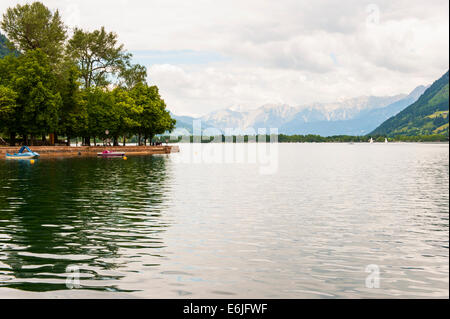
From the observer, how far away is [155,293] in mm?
15531

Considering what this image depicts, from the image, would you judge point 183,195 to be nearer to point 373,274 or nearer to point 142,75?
point 373,274

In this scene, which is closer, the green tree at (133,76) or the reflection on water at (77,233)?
the reflection on water at (77,233)

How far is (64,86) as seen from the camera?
131 m

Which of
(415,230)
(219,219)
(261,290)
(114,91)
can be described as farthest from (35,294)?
(114,91)

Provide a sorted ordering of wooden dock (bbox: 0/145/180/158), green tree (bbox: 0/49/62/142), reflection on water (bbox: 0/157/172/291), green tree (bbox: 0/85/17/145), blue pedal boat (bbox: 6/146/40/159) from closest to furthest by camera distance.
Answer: reflection on water (bbox: 0/157/172/291) < green tree (bbox: 0/85/17/145) < blue pedal boat (bbox: 6/146/40/159) < green tree (bbox: 0/49/62/142) < wooden dock (bbox: 0/145/180/158)

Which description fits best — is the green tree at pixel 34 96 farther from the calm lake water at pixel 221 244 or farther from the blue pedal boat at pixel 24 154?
the calm lake water at pixel 221 244

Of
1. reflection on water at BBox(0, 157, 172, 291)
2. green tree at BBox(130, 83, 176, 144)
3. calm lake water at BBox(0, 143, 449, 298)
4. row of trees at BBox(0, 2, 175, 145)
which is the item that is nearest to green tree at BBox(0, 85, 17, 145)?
row of trees at BBox(0, 2, 175, 145)

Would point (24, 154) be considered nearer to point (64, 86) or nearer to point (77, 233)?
point (64, 86)

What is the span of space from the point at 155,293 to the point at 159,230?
11792 millimetres

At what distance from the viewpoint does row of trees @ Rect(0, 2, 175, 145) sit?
11850cm

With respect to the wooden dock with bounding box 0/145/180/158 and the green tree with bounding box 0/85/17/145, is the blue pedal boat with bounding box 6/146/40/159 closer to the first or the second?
the wooden dock with bounding box 0/145/180/158

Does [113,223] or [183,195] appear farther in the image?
[183,195]

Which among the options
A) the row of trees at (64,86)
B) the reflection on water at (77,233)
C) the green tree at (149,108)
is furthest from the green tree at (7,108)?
the reflection on water at (77,233)

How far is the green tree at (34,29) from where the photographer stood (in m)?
125
